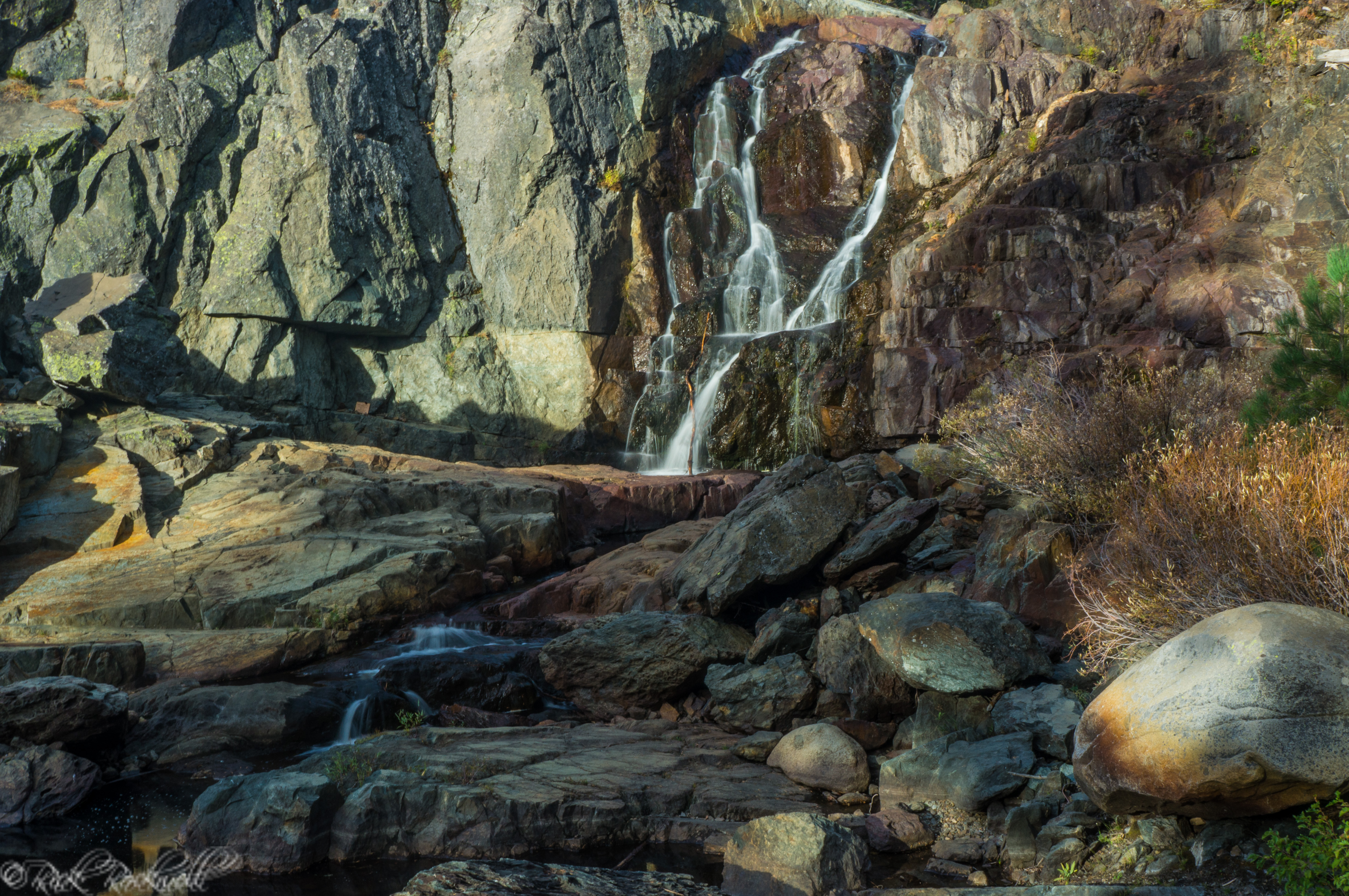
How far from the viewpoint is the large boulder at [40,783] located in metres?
7.63

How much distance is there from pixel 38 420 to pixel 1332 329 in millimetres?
16648

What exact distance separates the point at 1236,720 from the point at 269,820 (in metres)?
5.98

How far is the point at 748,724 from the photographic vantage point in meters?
8.71

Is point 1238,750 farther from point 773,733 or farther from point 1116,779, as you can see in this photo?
point 773,733

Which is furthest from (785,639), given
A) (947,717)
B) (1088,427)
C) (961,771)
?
(1088,427)

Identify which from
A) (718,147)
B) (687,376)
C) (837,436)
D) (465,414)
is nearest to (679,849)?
(837,436)

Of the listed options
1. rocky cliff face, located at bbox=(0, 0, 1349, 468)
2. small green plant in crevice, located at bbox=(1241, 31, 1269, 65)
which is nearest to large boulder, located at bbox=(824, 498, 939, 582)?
rocky cliff face, located at bbox=(0, 0, 1349, 468)

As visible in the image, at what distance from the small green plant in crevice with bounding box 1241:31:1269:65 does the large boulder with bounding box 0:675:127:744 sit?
22.3m

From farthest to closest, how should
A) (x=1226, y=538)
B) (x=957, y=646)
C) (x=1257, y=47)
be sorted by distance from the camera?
(x=1257, y=47) < (x=957, y=646) < (x=1226, y=538)

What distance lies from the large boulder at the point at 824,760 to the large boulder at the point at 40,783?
5850 millimetres

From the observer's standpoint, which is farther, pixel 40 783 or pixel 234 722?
pixel 234 722

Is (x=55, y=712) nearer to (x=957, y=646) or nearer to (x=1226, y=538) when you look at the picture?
(x=957, y=646)

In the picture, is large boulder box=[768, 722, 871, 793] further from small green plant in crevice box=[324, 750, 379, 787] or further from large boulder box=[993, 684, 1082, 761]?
small green plant in crevice box=[324, 750, 379, 787]

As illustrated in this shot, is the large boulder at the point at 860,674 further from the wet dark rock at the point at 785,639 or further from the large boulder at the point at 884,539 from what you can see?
the large boulder at the point at 884,539
